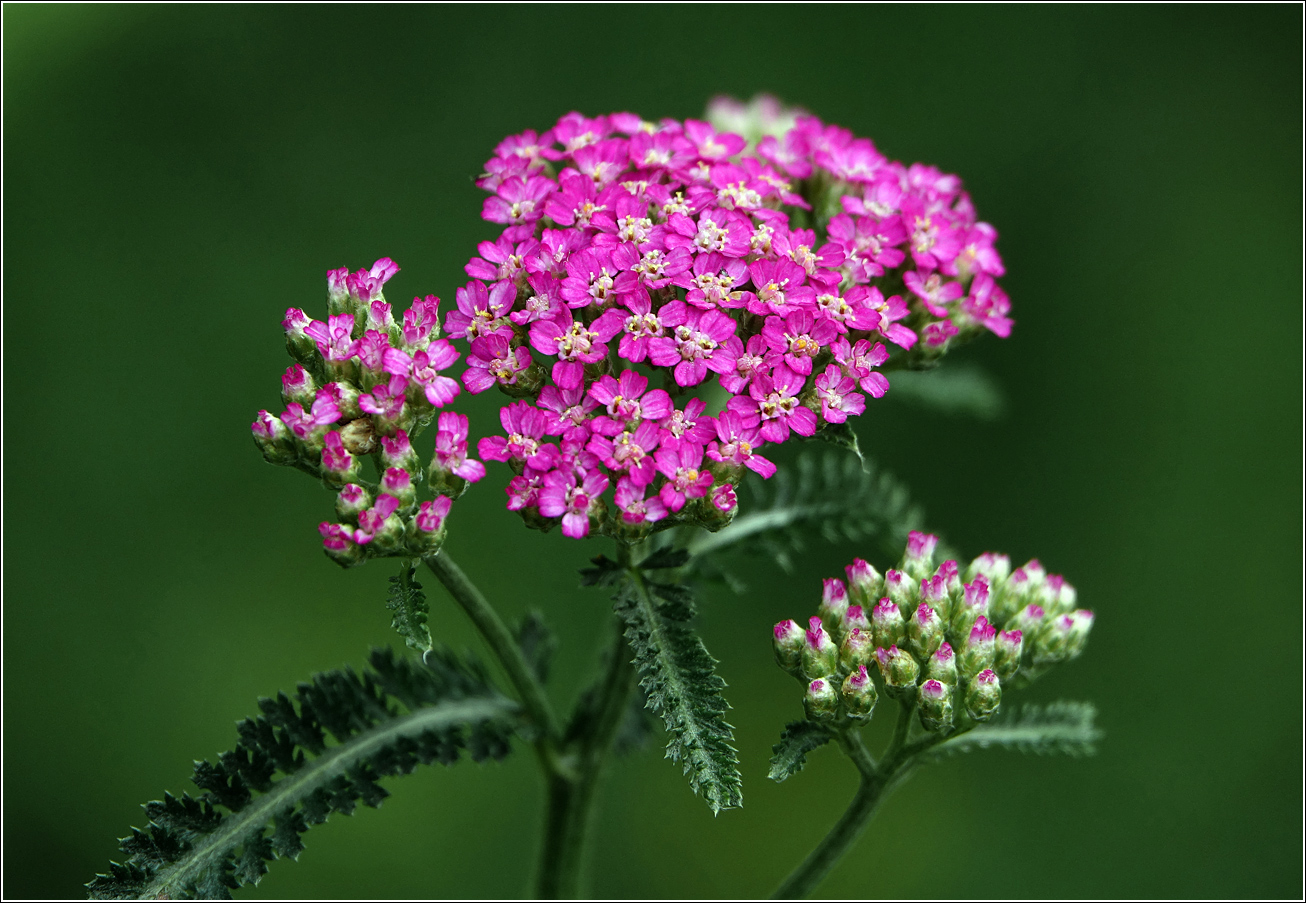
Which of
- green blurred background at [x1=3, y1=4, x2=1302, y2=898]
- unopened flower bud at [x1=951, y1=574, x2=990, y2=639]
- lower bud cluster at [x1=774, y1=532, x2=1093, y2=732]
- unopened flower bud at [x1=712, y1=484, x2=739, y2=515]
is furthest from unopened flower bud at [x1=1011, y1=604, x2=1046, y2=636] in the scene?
green blurred background at [x1=3, y1=4, x2=1302, y2=898]

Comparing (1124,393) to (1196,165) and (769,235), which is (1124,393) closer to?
(1196,165)

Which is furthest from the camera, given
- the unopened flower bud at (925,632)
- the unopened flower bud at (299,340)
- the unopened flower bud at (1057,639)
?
the unopened flower bud at (1057,639)

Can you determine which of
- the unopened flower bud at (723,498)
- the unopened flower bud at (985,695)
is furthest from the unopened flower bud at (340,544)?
the unopened flower bud at (985,695)

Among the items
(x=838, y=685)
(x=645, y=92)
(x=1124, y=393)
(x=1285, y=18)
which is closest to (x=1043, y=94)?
(x=1285, y=18)

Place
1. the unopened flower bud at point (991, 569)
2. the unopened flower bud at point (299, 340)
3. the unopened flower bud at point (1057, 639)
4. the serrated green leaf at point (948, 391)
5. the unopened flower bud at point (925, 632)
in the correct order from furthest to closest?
1. the serrated green leaf at point (948, 391)
2. the unopened flower bud at point (991, 569)
3. the unopened flower bud at point (1057, 639)
4. the unopened flower bud at point (925, 632)
5. the unopened flower bud at point (299, 340)

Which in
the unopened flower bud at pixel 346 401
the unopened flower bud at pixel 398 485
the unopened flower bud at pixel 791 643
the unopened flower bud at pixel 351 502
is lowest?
the unopened flower bud at pixel 791 643

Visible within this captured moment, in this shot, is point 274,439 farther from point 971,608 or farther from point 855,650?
point 971,608

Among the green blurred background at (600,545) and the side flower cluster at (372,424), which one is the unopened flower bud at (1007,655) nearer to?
the side flower cluster at (372,424)

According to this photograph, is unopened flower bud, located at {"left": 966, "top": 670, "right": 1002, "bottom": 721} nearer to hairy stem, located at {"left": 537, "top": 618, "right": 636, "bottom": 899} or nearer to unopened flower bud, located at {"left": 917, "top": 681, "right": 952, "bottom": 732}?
unopened flower bud, located at {"left": 917, "top": 681, "right": 952, "bottom": 732}
